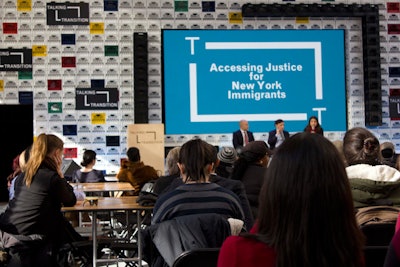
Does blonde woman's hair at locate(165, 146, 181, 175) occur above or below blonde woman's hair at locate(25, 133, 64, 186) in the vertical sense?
below

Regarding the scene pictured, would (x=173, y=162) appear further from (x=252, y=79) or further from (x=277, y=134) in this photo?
(x=252, y=79)

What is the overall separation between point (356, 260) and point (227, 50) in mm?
11628

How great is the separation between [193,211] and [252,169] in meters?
1.62

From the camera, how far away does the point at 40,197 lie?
4.30 m

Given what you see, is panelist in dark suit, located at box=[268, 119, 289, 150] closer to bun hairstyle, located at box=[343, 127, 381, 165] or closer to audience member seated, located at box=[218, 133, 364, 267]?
bun hairstyle, located at box=[343, 127, 381, 165]

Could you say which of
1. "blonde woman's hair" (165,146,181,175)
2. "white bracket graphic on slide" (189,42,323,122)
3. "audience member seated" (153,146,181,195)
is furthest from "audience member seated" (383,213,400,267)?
"white bracket graphic on slide" (189,42,323,122)

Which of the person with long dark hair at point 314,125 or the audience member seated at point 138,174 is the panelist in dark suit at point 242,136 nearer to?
the person with long dark hair at point 314,125

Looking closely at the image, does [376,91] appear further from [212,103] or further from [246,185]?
[246,185]

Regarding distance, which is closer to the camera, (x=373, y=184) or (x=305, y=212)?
(x=305, y=212)

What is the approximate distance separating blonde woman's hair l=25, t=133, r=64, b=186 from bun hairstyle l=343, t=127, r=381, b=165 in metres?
1.92

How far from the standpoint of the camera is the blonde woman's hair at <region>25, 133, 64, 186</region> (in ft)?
14.0

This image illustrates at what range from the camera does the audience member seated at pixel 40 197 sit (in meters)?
4.28

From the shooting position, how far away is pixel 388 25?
44.3 feet

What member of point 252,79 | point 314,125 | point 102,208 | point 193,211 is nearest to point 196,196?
point 193,211
